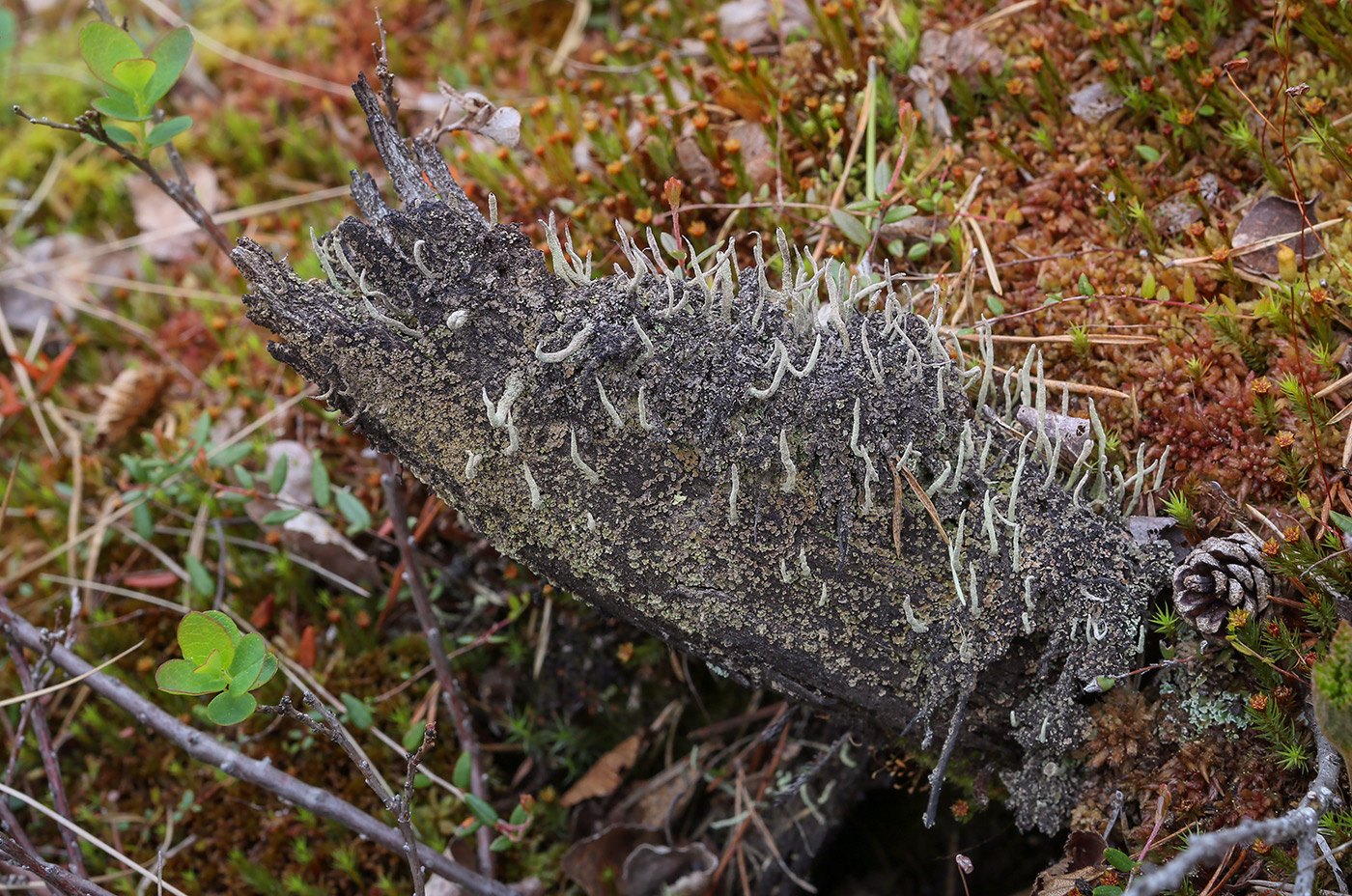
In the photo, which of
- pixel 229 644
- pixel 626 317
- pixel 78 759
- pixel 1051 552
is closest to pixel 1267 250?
A: pixel 1051 552

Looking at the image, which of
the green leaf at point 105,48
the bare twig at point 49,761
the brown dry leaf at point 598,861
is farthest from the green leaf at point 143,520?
the brown dry leaf at point 598,861

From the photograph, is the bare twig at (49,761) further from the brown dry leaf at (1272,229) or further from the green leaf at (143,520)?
the brown dry leaf at (1272,229)

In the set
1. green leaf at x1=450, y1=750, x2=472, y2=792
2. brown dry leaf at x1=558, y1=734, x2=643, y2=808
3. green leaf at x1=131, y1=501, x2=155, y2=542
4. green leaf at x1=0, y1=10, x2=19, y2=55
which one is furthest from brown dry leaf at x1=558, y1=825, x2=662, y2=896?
green leaf at x1=0, y1=10, x2=19, y2=55

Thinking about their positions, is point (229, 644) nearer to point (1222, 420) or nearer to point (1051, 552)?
point (1051, 552)

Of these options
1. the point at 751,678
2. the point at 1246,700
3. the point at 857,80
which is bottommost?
the point at 1246,700

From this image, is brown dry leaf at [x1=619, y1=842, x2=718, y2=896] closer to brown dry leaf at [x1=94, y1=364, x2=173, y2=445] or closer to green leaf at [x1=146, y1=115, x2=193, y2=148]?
green leaf at [x1=146, y1=115, x2=193, y2=148]

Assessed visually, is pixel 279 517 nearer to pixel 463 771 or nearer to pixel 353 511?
pixel 353 511
